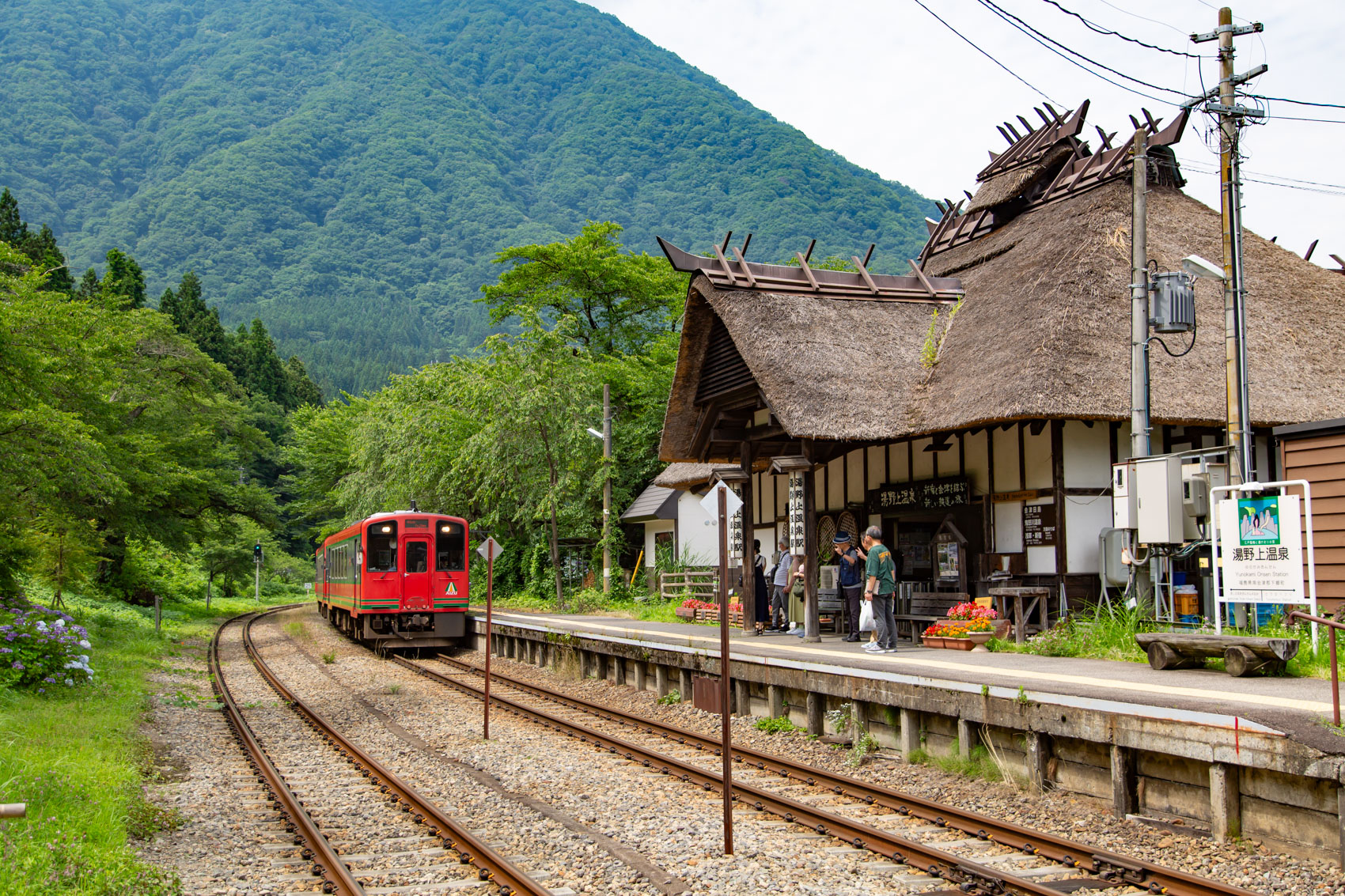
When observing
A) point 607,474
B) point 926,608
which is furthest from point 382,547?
point 926,608

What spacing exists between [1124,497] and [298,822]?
29.8ft

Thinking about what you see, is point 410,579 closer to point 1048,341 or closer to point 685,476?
point 685,476

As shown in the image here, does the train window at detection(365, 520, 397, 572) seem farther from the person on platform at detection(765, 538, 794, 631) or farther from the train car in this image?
the person on platform at detection(765, 538, 794, 631)

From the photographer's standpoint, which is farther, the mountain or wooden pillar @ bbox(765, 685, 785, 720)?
the mountain

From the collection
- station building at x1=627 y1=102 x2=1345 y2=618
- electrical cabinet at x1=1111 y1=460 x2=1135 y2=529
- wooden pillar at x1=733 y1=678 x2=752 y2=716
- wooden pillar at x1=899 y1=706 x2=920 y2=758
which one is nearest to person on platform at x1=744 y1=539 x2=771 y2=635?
station building at x1=627 y1=102 x2=1345 y2=618

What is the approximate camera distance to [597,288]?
39.7 metres

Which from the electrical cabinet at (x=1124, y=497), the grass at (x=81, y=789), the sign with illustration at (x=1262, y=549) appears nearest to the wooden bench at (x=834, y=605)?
the electrical cabinet at (x=1124, y=497)

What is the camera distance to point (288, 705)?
1502 cm

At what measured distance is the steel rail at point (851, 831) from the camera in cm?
594

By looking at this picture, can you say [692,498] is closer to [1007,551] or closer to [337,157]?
[1007,551]

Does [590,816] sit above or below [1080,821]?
below

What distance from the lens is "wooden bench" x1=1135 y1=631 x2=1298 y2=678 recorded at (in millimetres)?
8867

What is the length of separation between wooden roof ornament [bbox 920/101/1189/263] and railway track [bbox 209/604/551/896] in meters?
14.9

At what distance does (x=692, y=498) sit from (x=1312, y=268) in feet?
51.5
